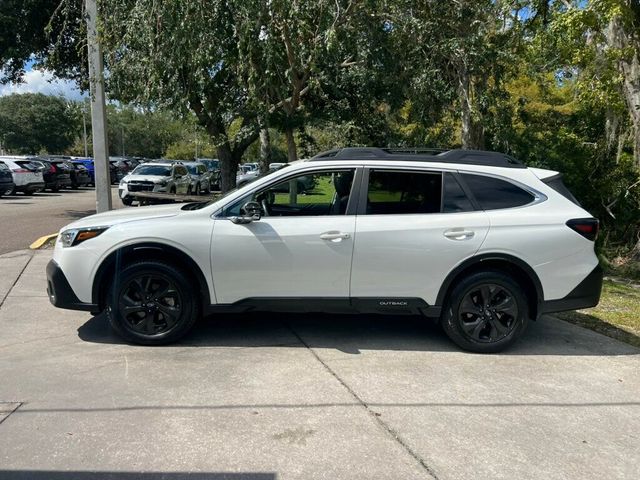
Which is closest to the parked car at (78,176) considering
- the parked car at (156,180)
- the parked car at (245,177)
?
the parked car at (156,180)

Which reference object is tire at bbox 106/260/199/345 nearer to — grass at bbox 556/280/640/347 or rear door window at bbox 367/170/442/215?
rear door window at bbox 367/170/442/215

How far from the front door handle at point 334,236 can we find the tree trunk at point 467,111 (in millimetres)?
4930

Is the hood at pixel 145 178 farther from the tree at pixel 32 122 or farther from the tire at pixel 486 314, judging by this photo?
the tree at pixel 32 122

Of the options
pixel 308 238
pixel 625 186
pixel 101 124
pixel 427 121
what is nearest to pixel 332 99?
pixel 427 121

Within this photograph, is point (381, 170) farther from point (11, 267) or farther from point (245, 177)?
point (245, 177)

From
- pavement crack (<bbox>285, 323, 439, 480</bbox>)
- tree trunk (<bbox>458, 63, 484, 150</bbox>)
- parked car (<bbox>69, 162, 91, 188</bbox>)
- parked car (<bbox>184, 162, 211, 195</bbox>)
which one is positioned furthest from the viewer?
parked car (<bbox>69, 162, 91, 188</bbox>)

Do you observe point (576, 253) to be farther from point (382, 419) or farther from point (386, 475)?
point (386, 475)

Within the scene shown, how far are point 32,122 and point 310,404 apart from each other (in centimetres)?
7334

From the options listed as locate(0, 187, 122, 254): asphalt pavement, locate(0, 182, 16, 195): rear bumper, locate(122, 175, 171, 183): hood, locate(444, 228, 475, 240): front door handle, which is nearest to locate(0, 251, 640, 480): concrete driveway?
locate(444, 228, 475, 240): front door handle

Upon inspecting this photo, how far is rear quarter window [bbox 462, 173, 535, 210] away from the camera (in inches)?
203

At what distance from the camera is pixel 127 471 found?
3.10 metres

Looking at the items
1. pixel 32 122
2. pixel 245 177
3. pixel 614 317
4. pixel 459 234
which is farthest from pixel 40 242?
pixel 32 122

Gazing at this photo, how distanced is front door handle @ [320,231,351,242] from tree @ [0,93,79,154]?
68.7 meters

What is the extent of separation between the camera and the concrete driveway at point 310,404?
3.24 m
